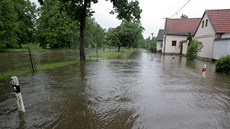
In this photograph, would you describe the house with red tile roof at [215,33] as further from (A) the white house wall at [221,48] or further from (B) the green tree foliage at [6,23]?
(B) the green tree foliage at [6,23]

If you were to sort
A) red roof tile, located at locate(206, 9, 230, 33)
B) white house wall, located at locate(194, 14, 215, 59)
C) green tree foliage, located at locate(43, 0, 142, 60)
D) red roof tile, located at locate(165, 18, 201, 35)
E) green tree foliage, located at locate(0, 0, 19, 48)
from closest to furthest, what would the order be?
green tree foliage, located at locate(43, 0, 142, 60) < red roof tile, located at locate(206, 9, 230, 33) < white house wall, located at locate(194, 14, 215, 59) < green tree foliage, located at locate(0, 0, 19, 48) < red roof tile, located at locate(165, 18, 201, 35)

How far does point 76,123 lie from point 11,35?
124 ft

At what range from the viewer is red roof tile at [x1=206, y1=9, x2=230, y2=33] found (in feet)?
63.6

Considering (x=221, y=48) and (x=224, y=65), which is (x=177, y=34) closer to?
(x=221, y=48)

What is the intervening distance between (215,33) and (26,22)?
45599 mm

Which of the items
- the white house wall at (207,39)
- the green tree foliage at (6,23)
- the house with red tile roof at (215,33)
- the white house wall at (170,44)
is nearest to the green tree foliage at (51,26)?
the green tree foliage at (6,23)

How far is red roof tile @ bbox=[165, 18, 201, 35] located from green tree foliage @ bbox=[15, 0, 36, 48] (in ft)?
114

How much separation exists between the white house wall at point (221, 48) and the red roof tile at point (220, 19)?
1686 mm

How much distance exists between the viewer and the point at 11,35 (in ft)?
116

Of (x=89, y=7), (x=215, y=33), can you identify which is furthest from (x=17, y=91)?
(x=215, y=33)

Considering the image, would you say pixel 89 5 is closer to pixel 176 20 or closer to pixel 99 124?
pixel 99 124

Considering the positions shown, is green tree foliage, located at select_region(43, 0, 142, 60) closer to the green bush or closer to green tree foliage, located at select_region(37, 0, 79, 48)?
the green bush

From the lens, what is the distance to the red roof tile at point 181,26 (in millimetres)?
35500

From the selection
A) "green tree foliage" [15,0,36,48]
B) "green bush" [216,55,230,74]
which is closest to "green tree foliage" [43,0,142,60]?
"green bush" [216,55,230,74]
